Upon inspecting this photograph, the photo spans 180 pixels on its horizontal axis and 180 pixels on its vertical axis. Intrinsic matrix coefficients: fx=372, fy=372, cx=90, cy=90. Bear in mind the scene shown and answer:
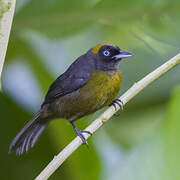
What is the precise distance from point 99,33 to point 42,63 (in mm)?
548

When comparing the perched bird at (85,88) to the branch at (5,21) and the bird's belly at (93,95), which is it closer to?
the bird's belly at (93,95)

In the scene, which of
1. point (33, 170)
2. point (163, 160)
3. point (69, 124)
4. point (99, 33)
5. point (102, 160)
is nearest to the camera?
point (163, 160)

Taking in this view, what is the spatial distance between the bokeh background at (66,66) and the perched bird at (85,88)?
3.1 inches

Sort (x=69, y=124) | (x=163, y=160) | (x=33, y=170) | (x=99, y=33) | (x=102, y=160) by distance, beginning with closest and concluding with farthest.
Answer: (x=163, y=160), (x=33, y=170), (x=102, y=160), (x=69, y=124), (x=99, y=33)

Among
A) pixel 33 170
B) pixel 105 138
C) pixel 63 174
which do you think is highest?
pixel 33 170

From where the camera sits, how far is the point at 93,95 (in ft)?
7.18

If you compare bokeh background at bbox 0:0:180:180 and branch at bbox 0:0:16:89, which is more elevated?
branch at bbox 0:0:16:89

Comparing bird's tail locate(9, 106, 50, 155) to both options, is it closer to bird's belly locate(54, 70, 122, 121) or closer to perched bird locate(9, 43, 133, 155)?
perched bird locate(9, 43, 133, 155)

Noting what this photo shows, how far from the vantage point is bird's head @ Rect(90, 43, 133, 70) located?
217cm

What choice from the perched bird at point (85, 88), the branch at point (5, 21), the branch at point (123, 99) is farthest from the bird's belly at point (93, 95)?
the branch at point (5, 21)

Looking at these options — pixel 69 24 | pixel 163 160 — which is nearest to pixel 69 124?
pixel 69 24

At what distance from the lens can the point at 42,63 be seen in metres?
2.20

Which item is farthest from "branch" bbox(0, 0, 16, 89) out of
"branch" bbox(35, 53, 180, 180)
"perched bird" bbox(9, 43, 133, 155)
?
"perched bird" bbox(9, 43, 133, 155)

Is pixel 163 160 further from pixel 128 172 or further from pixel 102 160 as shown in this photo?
pixel 102 160
